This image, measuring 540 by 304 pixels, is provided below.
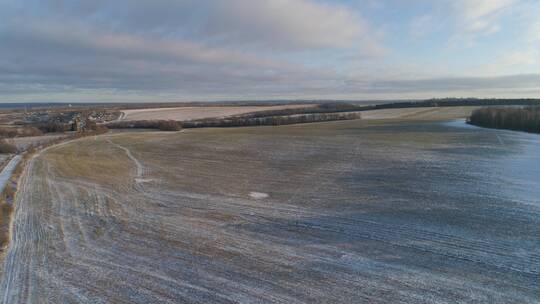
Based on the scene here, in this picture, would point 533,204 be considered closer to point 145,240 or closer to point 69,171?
point 145,240

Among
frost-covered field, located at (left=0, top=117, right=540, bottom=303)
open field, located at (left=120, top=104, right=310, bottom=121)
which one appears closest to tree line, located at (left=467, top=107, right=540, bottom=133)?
frost-covered field, located at (left=0, top=117, right=540, bottom=303)

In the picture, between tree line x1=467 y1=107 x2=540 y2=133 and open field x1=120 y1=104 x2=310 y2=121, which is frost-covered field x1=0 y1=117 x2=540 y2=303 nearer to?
tree line x1=467 y1=107 x2=540 y2=133

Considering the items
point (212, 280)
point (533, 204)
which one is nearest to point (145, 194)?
point (212, 280)

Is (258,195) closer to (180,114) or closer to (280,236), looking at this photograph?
(280,236)

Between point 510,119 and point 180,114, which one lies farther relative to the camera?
point 180,114

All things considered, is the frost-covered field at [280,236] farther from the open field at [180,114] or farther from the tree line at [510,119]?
the open field at [180,114]

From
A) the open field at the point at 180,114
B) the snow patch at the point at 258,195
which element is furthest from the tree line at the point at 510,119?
the open field at the point at 180,114

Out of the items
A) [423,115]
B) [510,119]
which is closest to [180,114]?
[423,115]
